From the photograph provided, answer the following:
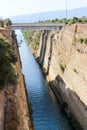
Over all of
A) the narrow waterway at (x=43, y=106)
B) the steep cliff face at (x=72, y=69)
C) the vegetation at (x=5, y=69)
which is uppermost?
the vegetation at (x=5, y=69)

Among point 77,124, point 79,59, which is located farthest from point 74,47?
point 77,124

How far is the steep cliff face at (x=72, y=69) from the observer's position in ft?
80.5

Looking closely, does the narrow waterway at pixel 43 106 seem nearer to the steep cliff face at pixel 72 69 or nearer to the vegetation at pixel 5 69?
the steep cliff face at pixel 72 69

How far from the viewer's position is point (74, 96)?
2622 centimetres

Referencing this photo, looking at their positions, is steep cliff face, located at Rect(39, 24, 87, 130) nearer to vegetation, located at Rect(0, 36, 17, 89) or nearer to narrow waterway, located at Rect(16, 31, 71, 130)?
narrow waterway, located at Rect(16, 31, 71, 130)

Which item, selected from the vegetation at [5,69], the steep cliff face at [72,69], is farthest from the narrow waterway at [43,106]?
the vegetation at [5,69]

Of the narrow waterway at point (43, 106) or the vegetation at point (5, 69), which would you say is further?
the narrow waterway at point (43, 106)

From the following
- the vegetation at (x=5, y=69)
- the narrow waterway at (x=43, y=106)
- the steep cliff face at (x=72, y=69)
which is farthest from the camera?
the steep cliff face at (x=72, y=69)

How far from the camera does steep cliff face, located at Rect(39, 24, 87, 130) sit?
2455 cm

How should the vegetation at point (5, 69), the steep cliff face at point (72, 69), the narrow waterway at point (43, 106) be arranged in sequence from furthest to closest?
the steep cliff face at point (72, 69)
the narrow waterway at point (43, 106)
the vegetation at point (5, 69)

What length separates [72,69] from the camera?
28500mm

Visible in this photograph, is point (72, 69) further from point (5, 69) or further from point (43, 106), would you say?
point (5, 69)

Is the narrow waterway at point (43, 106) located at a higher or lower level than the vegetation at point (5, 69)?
lower

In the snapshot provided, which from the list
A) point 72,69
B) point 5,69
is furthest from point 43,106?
point 5,69
